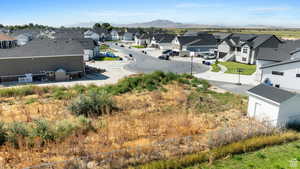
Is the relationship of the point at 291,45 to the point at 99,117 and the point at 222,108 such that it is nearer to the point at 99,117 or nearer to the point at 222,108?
the point at 222,108

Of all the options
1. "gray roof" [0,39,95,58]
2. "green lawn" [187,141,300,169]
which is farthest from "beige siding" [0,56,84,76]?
"green lawn" [187,141,300,169]

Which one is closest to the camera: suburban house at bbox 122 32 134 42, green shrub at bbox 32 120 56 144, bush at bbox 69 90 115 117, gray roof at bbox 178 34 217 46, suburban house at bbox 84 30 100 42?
green shrub at bbox 32 120 56 144

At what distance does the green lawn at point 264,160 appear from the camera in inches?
320

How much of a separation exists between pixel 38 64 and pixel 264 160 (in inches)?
1113

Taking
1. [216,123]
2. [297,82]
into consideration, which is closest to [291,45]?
[297,82]

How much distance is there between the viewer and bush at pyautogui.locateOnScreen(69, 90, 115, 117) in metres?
14.6

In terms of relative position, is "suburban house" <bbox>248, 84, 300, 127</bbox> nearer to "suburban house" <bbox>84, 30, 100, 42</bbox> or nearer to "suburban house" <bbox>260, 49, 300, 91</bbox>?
"suburban house" <bbox>260, 49, 300, 91</bbox>

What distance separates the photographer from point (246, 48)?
41.3 metres

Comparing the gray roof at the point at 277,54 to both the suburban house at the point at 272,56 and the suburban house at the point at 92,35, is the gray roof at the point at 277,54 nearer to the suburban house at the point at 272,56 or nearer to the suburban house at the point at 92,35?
the suburban house at the point at 272,56

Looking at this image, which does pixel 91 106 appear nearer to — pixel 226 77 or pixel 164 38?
pixel 226 77

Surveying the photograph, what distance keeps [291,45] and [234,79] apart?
11.5 metres

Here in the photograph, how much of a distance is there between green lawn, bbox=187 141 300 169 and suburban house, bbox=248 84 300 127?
311cm

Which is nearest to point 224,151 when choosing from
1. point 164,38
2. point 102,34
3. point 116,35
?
point 164,38

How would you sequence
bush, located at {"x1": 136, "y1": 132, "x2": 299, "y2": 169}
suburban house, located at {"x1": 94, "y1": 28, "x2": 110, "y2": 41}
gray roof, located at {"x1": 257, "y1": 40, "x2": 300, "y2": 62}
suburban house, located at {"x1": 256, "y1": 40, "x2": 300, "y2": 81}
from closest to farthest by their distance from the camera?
bush, located at {"x1": 136, "y1": 132, "x2": 299, "y2": 169}, suburban house, located at {"x1": 256, "y1": 40, "x2": 300, "y2": 81}, gray roof, located at {"x1": 257, "y1": 40, "x2": 300, "y2": 62}, suburban house, located at {"x1": 94, "y1": 28, "x2": 110, "y2": 41}
